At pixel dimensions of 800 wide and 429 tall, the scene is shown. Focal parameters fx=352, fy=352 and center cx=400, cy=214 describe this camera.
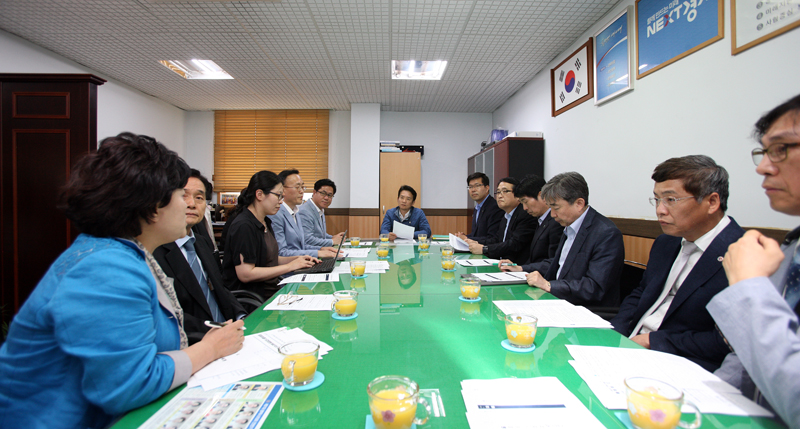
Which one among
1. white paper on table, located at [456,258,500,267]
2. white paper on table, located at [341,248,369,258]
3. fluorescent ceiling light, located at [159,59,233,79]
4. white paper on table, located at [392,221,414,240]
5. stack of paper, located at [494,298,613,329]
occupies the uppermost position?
fluorescent ceiling light, located at [159,59,233,79]

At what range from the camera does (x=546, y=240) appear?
9.48 feet

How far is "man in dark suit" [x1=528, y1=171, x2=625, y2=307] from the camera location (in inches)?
76.2

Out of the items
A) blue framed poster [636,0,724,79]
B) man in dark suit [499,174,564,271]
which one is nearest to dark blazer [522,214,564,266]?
man in dark suit [499,174,564,271]

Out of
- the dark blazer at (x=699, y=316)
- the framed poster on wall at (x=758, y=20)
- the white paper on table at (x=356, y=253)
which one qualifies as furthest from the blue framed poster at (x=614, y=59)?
the white paper on table at (x=356, y=253)

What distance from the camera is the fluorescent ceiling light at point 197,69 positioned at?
4.64 meters

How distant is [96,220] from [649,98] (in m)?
3.59

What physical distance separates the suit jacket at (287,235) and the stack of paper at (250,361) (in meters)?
1.96

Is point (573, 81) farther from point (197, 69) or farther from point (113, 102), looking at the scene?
point (113, 102)

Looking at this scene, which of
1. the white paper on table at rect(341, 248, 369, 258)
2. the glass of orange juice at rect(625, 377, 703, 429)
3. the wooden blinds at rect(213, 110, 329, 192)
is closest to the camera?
the glass of orange juice at rect(625, 377, 703, 429)

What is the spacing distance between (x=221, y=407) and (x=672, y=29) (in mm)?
3496

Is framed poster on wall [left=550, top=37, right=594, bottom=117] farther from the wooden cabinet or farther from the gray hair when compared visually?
the gray hair

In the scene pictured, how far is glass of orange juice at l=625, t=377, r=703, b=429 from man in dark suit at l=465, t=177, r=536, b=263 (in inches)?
→ 98.4

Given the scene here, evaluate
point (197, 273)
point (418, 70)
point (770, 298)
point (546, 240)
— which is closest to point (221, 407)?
point (770, 298)

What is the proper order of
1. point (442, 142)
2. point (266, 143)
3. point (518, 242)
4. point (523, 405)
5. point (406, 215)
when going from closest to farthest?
point (523, 405) → point (518, 242) → point (406, 215) → point (266, 143) → point (442, 142)
